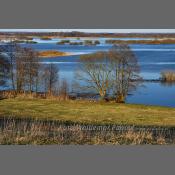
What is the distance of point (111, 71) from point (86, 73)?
32.7 inches

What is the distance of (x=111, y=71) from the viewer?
17062 millimetres

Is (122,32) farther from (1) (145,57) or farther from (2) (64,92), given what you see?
(2) (64,92)

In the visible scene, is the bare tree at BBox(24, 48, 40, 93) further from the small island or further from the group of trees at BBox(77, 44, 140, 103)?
the group of trees at BBox(77, 44, 140, 103)

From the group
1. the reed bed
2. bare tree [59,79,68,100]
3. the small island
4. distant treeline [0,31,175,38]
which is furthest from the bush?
the small island

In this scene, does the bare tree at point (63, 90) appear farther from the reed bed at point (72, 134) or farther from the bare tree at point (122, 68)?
the bare tree at point (122, 68)

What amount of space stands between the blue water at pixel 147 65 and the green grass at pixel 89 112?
30 centimetres

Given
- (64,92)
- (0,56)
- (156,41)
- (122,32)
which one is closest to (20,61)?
(0,56)

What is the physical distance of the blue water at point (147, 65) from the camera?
658 inches

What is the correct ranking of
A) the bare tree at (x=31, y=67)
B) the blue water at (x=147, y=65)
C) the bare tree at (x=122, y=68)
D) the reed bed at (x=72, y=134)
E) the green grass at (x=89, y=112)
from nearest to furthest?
the reed bed at (x=72, y=134), the green grass at (x=89, y=112), the blue water at (x=147, y=65), the bare tree at (x=122, y=68), the bare tree at (x=31, y=67)

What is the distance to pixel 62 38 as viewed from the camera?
17.5 meters

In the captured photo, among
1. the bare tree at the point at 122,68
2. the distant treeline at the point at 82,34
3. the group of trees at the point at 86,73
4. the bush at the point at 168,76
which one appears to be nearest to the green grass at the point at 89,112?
the group of trees at the point at 86,73

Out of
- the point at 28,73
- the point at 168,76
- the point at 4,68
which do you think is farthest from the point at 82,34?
the point at 168,76

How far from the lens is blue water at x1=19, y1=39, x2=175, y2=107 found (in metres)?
16.7

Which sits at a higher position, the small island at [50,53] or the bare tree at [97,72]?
the small island at [50,53]
